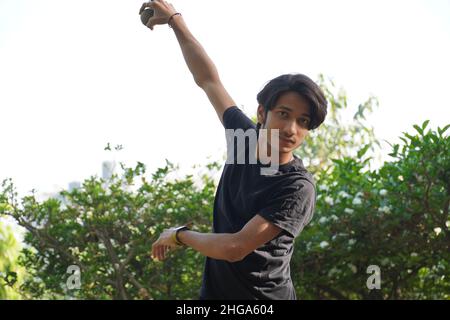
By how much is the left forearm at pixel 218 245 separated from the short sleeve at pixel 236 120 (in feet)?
1.26

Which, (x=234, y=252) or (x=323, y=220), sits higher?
(x=323, y=220)

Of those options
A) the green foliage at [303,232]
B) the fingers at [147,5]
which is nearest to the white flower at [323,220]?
the green foliage at [303,232]

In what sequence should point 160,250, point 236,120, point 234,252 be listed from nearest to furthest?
point 234,252, point 160,250, point 236,120

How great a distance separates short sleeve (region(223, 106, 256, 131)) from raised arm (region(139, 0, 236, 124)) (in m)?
0.04

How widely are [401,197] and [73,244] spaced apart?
2142mm

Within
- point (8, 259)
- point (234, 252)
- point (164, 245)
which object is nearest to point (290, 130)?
point (234, 252)

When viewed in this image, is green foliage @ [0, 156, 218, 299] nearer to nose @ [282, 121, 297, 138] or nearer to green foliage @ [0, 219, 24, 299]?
green foliage @ [0, 219, 24, 299]

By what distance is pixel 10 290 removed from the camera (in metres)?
4.80

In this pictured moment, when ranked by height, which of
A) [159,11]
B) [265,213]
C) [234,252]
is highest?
[159,11]

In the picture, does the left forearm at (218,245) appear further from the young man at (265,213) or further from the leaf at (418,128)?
the leaf at (418,128)

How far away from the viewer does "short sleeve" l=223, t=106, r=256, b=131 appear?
2043 mm

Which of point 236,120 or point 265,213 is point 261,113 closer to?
point 236,120

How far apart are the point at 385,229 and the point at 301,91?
2.25 metres

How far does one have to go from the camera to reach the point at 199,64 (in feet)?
7.34
